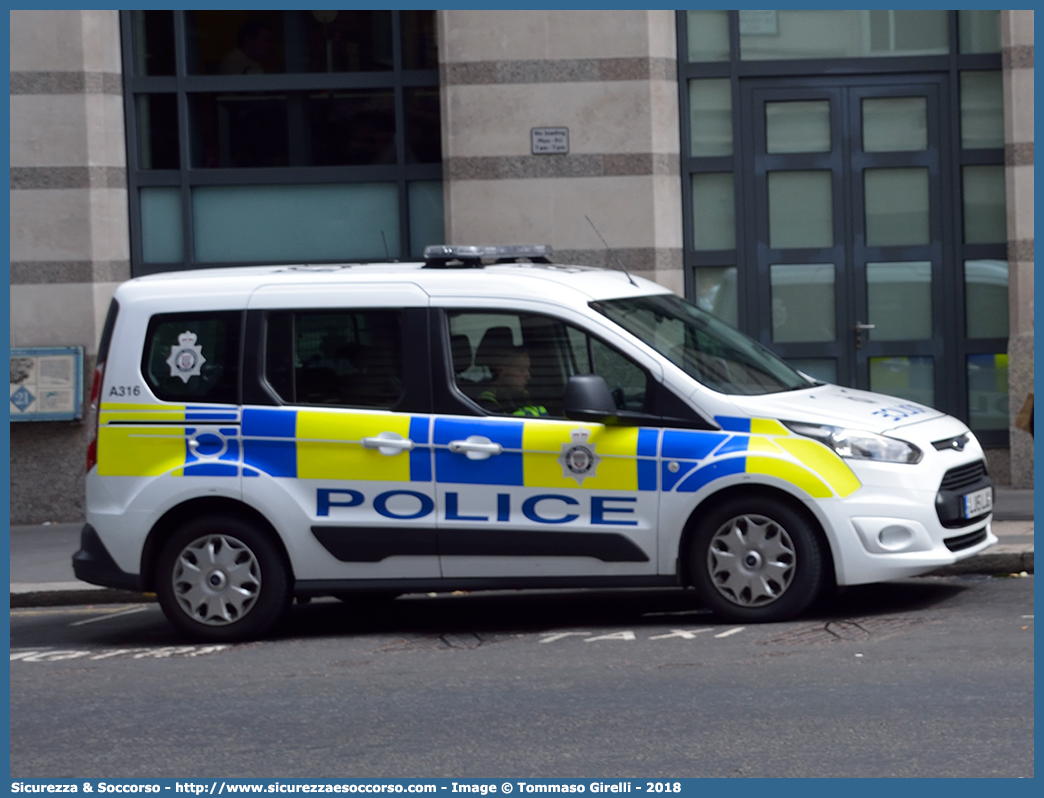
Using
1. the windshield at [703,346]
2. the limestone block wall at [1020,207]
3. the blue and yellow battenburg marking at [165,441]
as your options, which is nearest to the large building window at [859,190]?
the limestone block wall at [1020,207]

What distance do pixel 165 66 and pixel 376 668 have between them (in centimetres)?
825

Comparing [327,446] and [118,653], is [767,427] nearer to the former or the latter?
[327,446]

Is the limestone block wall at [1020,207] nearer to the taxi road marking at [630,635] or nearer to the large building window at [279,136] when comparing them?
the large building window at [279,136]

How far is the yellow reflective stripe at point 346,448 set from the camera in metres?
7.79

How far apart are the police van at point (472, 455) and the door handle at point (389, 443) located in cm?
1

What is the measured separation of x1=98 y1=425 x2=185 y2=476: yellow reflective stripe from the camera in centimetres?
799

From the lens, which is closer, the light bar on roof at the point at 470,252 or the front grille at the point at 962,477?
the front grille at the point at 962,477

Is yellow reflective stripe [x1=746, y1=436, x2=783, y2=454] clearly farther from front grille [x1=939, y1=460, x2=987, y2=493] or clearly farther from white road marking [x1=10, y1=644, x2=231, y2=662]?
white road marking [x1=10, y1=644, x2=231, y2=662]

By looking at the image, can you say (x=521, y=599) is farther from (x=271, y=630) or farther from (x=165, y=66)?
(x=165, y=66)

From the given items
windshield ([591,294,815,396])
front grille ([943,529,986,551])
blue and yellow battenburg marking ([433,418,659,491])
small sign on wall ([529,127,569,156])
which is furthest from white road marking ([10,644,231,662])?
small sign on wall ([529,127,569,156])

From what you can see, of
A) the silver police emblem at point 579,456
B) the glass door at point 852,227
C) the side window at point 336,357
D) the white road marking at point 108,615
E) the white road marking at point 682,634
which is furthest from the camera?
the glass door at point 852,227

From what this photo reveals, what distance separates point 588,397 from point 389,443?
1.08 metres

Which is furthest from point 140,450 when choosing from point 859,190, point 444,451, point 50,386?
point 859,190

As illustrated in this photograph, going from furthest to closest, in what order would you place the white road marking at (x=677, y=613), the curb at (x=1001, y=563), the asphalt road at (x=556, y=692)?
1. the curb at (x=1001, y=563)
2. the white road marking at (x=677, y=613)
3. the asphalt road at (x=556, y=692)
